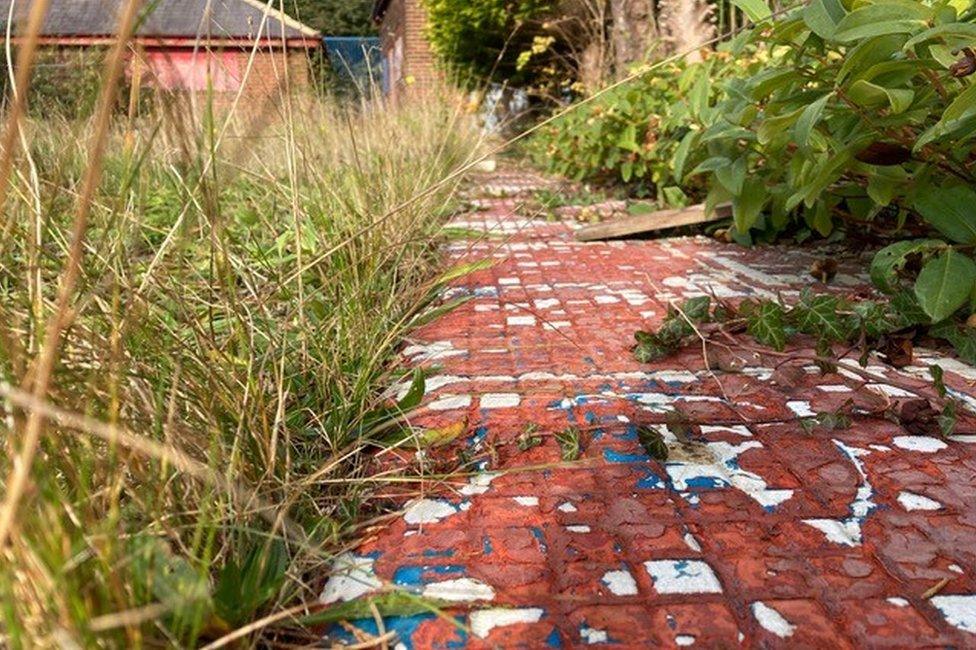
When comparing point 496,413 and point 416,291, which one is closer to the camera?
point 496,413

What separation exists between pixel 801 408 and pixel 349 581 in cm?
95

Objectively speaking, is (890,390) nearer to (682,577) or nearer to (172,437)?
(682,577)

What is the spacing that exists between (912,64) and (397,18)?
17.1m

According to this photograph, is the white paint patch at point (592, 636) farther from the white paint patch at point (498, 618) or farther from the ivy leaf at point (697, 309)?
the ivy leaf at point (697, 309)

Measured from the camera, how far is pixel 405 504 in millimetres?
1280

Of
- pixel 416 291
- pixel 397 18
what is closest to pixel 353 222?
pixel 416 291

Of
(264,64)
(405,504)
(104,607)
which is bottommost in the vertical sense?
(405,504)

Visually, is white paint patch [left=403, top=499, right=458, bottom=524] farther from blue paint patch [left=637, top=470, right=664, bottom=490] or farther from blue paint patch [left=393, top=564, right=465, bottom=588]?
blue paint patch [left=637, top=470, right=664, bottom=490]

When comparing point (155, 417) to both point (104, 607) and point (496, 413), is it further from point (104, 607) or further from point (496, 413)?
point (496, 413)

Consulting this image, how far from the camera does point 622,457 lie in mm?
1417

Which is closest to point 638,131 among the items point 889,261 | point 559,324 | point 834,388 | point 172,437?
point 559,324

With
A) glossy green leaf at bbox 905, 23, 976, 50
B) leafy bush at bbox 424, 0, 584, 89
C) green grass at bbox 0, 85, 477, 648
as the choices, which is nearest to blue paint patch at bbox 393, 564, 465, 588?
green grass at bbox 0, 85, 477, 648

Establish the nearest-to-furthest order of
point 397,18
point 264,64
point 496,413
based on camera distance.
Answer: point 496,413
point 264,64
point 397,18

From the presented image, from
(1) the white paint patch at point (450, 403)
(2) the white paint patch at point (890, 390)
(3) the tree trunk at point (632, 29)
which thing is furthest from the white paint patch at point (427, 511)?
(3) the tree trunk at point (632, 29)
